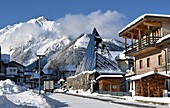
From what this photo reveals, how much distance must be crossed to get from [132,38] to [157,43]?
903 cm

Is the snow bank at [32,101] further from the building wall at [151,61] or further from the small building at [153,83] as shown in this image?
the building wall at [151,61]

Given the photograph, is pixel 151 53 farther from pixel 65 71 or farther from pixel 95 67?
pixel 65 71

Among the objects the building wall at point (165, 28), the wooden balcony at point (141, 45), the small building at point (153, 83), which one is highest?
the building wall at point (165, 28)

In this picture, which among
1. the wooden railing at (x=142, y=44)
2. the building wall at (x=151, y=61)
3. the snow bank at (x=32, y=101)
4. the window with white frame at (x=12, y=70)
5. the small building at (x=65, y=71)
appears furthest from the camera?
the small building at (x=65, y=71)

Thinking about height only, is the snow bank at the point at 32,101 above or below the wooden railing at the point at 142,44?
below

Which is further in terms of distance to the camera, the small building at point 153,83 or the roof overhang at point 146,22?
the roof overhang at point 146,22

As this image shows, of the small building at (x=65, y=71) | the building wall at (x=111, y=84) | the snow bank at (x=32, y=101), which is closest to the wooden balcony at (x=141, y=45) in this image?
the building wall at (x=111, y=84)

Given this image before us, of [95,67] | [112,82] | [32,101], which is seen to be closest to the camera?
[32,101]

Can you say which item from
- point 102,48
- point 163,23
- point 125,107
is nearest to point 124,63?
point 102,48

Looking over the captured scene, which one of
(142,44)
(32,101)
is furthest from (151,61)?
(32,101)

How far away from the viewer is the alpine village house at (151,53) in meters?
30.4

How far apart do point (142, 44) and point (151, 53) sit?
161cm

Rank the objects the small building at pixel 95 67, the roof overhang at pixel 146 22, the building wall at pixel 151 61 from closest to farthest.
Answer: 1. the building wall at pixel 151 61
2. the roof overhang at pixel 146 22
3. the small building at pixel 95 67

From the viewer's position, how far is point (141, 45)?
39875 millimetres
